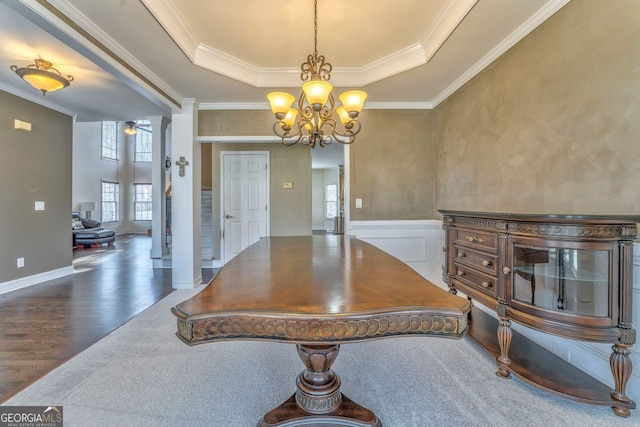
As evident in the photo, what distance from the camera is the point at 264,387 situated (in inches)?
68.2

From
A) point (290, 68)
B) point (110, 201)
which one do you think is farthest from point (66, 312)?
point (110, 201)

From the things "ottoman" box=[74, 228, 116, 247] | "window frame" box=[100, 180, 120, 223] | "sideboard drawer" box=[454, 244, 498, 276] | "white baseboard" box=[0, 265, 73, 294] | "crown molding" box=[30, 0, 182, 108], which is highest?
"crown molding" box=[30, 0, 182, 108]

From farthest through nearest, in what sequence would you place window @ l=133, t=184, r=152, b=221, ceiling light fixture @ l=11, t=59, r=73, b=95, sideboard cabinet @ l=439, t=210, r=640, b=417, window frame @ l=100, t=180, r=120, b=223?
window @ l=133, t=184, r=152, b=221 → window frame @ l=100, t=180, r=120, b=223 → ceiling light fixture @ l=11, t=59, r=73, b=95 → sideboard cabinet @ l=439, t=210, r=640, b=417

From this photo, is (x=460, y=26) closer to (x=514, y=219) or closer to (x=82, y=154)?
(x=514, y=219)

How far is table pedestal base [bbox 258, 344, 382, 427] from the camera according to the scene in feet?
4.25

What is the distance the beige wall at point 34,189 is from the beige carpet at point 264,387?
114 inches

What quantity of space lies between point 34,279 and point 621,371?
6234 mm

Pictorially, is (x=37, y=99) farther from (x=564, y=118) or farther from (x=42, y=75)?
(x=564, y=118)

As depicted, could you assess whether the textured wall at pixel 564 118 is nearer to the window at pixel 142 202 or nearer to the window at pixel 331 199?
the window at pixel 331 199

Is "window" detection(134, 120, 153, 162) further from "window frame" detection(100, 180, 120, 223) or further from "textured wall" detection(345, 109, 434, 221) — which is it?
"textured wall" detection(345, 109, 434, 221)

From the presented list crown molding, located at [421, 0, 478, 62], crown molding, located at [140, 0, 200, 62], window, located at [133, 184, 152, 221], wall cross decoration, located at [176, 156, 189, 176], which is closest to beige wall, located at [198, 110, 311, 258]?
wall cross decoration, located at [176, 156, 189, 176]

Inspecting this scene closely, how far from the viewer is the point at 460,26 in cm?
226

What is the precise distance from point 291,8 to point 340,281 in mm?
2220

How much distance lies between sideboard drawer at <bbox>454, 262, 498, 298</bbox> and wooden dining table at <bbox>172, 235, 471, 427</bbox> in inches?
32.1
